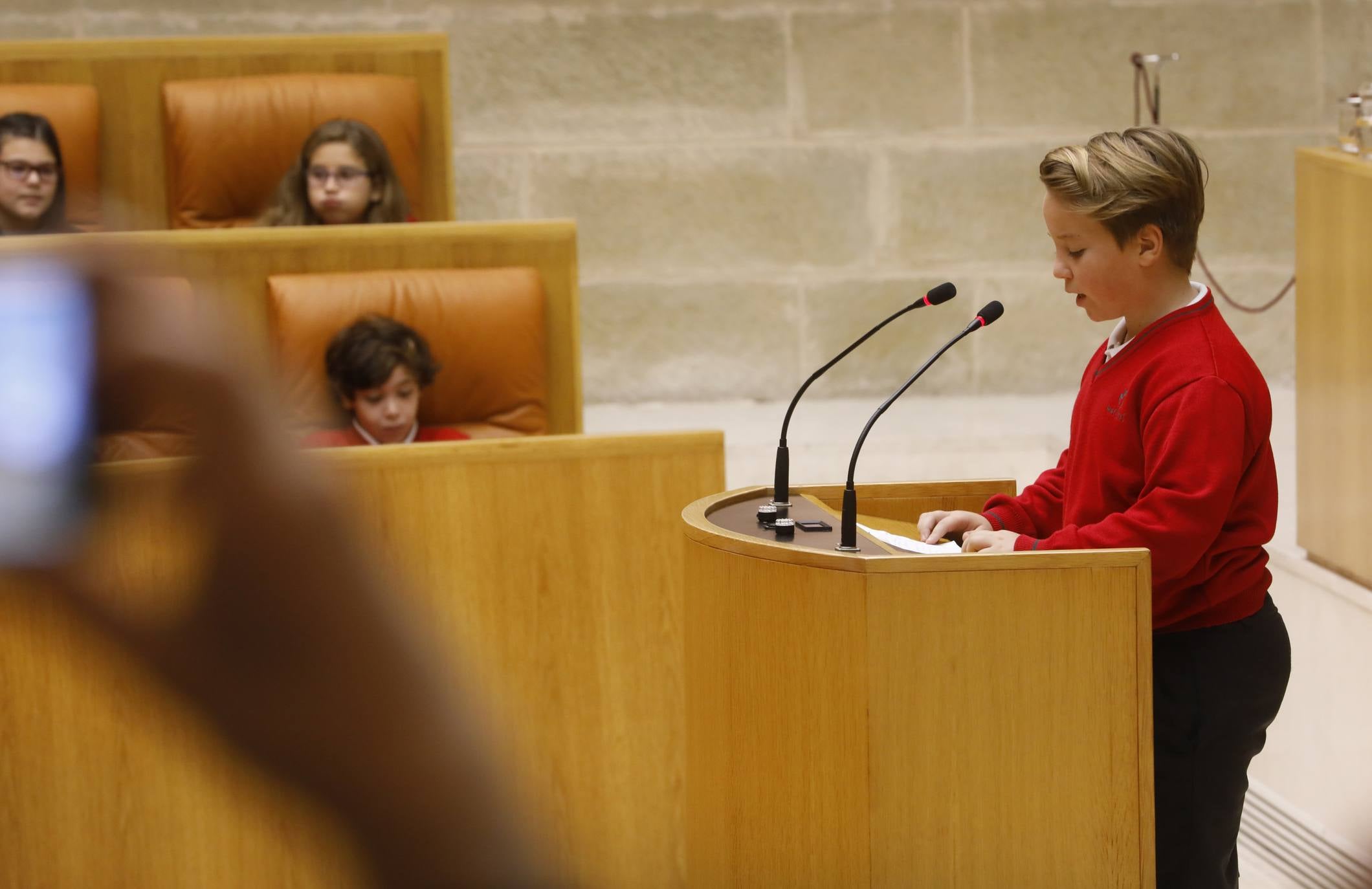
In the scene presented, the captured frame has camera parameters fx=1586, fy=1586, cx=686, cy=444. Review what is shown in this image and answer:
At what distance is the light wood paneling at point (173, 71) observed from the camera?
405 centimetres

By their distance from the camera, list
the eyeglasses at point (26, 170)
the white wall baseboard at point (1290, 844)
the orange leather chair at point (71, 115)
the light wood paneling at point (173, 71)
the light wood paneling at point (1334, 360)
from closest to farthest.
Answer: the white wall baseboard at point (1290, 844) → the light wood paneling at point (1334, 360) → the eyeglasses at point (26, 170) → the orange leather chair at point (71, 115) → the light wood paneling at point (173, 71)

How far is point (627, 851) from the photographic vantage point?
2.61 metres

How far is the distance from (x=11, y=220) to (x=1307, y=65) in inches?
146

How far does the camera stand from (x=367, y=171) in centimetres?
377

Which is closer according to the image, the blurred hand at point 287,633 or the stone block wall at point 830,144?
the blurred hand at point 287,633

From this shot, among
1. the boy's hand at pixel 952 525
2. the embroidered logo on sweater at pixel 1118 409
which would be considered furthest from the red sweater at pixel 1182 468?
the boy's hand at pixel 952 525

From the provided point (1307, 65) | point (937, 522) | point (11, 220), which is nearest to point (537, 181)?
point (11, 220)

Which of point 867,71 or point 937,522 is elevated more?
point 867,71

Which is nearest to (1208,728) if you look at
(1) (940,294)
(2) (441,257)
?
(1) (940,294)

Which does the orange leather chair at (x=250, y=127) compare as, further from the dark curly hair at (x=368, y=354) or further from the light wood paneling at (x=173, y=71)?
the dark curly hair at (x=368, y=354)

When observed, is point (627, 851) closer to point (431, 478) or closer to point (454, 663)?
point (431, 478)

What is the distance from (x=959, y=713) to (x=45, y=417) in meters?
1.45

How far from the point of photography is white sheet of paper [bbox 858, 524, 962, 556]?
177 centimetres

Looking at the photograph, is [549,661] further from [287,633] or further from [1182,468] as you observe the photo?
[287,633]
